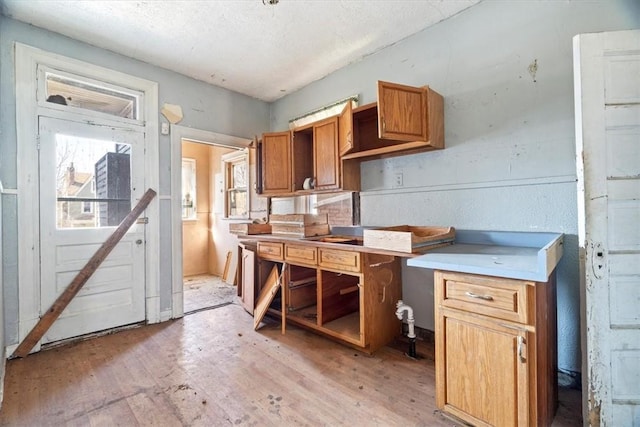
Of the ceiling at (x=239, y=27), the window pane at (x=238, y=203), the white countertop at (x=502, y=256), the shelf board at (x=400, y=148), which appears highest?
the ceiling at (x=239, y=27)

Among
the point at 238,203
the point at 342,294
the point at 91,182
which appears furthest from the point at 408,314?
the point at 238,203

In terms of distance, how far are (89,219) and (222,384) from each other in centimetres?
206

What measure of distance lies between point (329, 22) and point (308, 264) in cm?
207

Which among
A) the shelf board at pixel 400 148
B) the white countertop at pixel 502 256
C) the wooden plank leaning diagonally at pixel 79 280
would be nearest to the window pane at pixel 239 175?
the wooden plank leaning diagonally at pixel 79 280

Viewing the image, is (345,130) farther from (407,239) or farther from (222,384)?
(222,384)

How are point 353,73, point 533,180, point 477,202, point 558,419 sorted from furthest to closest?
point 353,73 → point 477,202 → point 533,180 → point 558,419

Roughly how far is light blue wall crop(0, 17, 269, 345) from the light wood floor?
0.68 m

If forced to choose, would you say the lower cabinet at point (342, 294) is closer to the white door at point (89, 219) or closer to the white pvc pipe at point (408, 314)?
the white pvc pipe at point (408, 314)

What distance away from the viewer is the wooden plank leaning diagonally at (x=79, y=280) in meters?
2.35

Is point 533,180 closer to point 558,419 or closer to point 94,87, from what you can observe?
point 558,419

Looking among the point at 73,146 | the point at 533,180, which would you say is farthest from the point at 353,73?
the point at 73,146

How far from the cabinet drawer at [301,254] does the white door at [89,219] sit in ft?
5.12

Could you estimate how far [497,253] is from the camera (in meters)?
1.72

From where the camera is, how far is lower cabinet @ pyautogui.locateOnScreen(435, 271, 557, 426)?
1278mm
